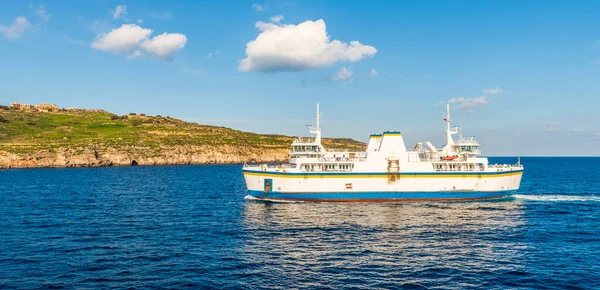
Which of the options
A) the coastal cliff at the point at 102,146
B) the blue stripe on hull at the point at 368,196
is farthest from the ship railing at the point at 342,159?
the coastal cliff at the point at 102,146

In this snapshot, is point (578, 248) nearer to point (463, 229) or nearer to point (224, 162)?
point (463, 229)

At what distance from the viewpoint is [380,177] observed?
183 feet

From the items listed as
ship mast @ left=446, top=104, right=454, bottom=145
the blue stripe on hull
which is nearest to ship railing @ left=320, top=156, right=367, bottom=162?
the blue stripe on hull

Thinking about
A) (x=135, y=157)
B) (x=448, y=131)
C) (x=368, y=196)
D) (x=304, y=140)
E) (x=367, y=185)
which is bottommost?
(x=368, y=196)

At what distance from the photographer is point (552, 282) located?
24312 mm

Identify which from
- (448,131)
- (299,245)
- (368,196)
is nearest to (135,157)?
(368,196)

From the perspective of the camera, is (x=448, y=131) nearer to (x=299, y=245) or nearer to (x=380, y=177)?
(x=380, y=177)

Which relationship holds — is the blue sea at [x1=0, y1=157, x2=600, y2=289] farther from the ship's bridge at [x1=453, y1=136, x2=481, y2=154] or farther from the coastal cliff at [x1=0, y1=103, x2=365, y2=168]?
the coastal cliff at [x1=0, y1=103, x2=365, y2=168]

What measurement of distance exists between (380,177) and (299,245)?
26.8 metres

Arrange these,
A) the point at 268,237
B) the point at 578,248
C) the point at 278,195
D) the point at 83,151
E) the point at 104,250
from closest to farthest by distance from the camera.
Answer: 1. the point at 104,250
2. the point at 578,248
3. the point at 268,237
4. the point at 278,195
5. the point at 83,151

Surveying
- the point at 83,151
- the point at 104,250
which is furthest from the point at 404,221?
the point at 83,151

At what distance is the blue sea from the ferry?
8.31 ft

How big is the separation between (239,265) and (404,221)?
22.7 meters

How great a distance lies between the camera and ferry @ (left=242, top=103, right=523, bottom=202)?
5519 centimetres
